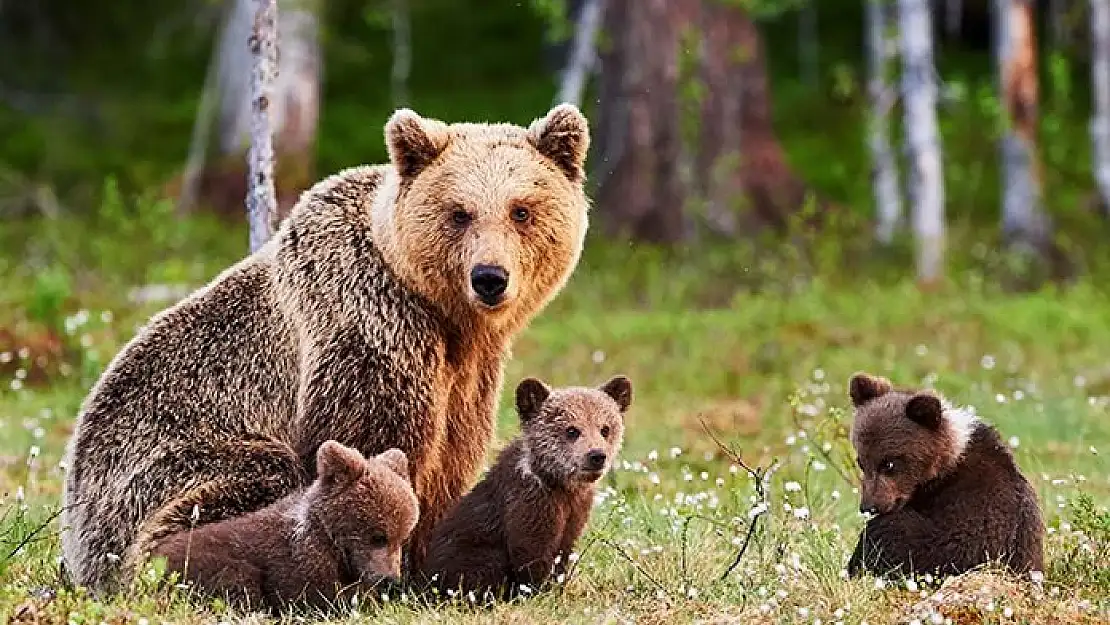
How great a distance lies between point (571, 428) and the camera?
7246 mm

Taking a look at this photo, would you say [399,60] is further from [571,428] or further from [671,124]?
[571,428]

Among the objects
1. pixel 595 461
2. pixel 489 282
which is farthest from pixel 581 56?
pixel 595 461

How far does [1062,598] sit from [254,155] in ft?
15.3

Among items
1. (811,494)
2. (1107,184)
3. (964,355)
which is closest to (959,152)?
(1107,184)

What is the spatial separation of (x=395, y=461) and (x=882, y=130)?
1484 centimetres

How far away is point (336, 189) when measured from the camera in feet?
25.9

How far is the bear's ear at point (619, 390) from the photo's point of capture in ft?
24.9

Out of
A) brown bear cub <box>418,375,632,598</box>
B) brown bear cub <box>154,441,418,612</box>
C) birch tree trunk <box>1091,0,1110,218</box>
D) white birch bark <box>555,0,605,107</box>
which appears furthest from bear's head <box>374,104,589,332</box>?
birch tree trunk <box>1091,0,1110,218</box>

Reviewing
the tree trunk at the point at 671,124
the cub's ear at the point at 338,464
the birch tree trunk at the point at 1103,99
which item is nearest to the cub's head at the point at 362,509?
the cub's ear at the point at 338,464

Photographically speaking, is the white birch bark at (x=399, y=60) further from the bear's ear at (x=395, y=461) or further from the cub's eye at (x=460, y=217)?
the bear's ear at (x=395, y=461)

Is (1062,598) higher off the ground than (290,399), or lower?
lower

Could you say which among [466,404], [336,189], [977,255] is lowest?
[977,255]

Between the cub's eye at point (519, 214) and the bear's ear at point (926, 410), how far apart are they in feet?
5.45

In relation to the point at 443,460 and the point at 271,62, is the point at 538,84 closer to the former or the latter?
the point at 271,62
